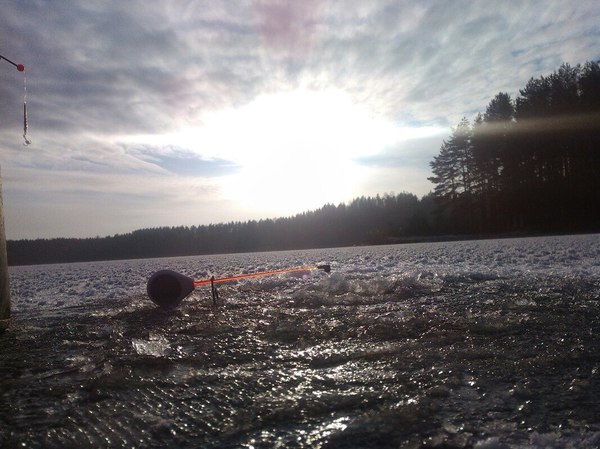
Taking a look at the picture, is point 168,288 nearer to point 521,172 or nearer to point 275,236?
point 521,172

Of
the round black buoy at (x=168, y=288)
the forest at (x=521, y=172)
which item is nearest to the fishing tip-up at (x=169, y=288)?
the round black buoy at (x=168, y=288)

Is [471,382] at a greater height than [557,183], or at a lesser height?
lesser

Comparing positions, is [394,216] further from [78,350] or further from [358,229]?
[78,350]

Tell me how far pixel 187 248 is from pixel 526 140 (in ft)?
115

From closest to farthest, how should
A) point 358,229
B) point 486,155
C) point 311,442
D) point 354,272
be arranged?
1. point 311,442
2. point 354,272
3. point 486,155
4. point 358,229

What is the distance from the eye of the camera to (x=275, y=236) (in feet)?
192

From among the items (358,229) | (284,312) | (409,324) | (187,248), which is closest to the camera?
(409,324)

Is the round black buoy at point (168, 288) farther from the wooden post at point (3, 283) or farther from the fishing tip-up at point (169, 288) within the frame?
the wooden post at point (3, 283)

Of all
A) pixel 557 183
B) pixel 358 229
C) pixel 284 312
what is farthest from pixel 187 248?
pixel 284 312

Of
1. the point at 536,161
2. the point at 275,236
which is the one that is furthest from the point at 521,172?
the point at 275,236

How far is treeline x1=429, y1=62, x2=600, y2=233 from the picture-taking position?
3161cm

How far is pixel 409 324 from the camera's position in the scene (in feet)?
12.4

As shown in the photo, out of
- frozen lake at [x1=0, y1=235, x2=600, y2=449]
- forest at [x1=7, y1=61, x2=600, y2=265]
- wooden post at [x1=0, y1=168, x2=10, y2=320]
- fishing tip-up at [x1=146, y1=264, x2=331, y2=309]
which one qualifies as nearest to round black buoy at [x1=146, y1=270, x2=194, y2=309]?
fishing tip-up at [x1=146, y1=264, x2=331, y2=309]

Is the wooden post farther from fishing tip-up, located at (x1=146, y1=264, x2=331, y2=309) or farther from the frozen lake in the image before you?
fishing tip-up, located at (x1=146, y1=264, x2=331, y2=309)
